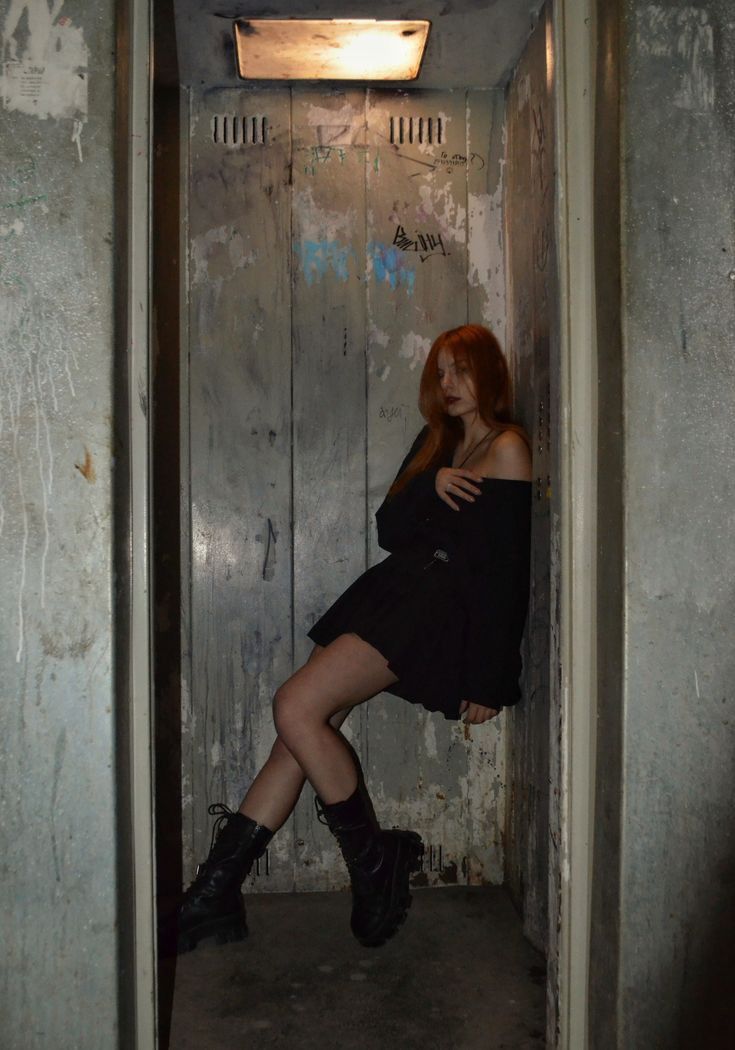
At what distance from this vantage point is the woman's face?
2604mm

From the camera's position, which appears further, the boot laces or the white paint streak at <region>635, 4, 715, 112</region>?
the boot laces

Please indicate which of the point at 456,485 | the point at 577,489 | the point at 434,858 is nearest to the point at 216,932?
the point at 434,858

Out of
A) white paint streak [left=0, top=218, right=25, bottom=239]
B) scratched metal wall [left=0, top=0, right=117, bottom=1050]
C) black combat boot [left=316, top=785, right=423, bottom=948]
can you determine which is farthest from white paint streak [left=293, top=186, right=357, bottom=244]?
black combat boot [left=316, top=785, right=423, bottom=948]

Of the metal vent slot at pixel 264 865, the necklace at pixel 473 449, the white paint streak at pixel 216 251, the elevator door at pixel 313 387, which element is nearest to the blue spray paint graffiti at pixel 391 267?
the elevator door at pixel 313 387

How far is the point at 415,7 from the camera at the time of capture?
92.7 inches

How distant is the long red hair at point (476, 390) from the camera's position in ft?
8.50

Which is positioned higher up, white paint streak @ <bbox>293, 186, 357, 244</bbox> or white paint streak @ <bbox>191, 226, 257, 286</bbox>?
white paint streak @ <bbox>293, 186, 357, 244</bbox>

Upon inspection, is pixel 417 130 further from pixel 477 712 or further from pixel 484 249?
pixel 477 712

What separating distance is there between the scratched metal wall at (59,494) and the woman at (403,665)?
94 centimetres

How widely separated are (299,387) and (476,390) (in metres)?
0.59

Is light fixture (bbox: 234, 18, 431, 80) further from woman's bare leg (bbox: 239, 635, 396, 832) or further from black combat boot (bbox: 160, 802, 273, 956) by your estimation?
black combat boot (bbox: 160, 802, 273, 956)

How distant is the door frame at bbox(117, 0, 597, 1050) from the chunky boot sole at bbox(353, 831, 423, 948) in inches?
28.8

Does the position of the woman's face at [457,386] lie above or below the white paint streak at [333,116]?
below

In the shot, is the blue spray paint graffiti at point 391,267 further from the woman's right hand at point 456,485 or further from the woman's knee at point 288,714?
the woman's knee at point 288,714
